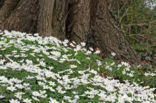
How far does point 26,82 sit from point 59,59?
145cm

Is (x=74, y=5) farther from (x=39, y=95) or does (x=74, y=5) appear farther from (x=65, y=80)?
(x=39, y=95)

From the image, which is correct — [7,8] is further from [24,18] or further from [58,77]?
[58,77]

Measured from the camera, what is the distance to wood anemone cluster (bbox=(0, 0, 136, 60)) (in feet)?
23.6

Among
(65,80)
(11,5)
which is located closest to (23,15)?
(11,5)

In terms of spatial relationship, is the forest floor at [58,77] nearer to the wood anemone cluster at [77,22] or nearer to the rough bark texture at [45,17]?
the rough bark texture at [45,17]

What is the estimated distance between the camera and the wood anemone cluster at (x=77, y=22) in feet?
23.6

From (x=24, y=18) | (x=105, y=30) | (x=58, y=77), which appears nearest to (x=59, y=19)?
(x=24, y=18)

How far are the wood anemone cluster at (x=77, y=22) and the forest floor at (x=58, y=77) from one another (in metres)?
0.76

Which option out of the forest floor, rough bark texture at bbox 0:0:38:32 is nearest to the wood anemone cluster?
rough bark texture at bbox 0:0:38:32

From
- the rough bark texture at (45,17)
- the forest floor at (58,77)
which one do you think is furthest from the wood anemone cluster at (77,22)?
the forest floor at (58,77)

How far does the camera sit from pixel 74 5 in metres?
7.22

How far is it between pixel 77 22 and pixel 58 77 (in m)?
3.06

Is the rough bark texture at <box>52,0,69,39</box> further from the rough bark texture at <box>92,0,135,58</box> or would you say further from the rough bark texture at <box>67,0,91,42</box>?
the rough bark texture at <box>92,0,135,58</box>

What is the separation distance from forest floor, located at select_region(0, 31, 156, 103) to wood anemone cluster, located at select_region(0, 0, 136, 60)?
2.50 feet
